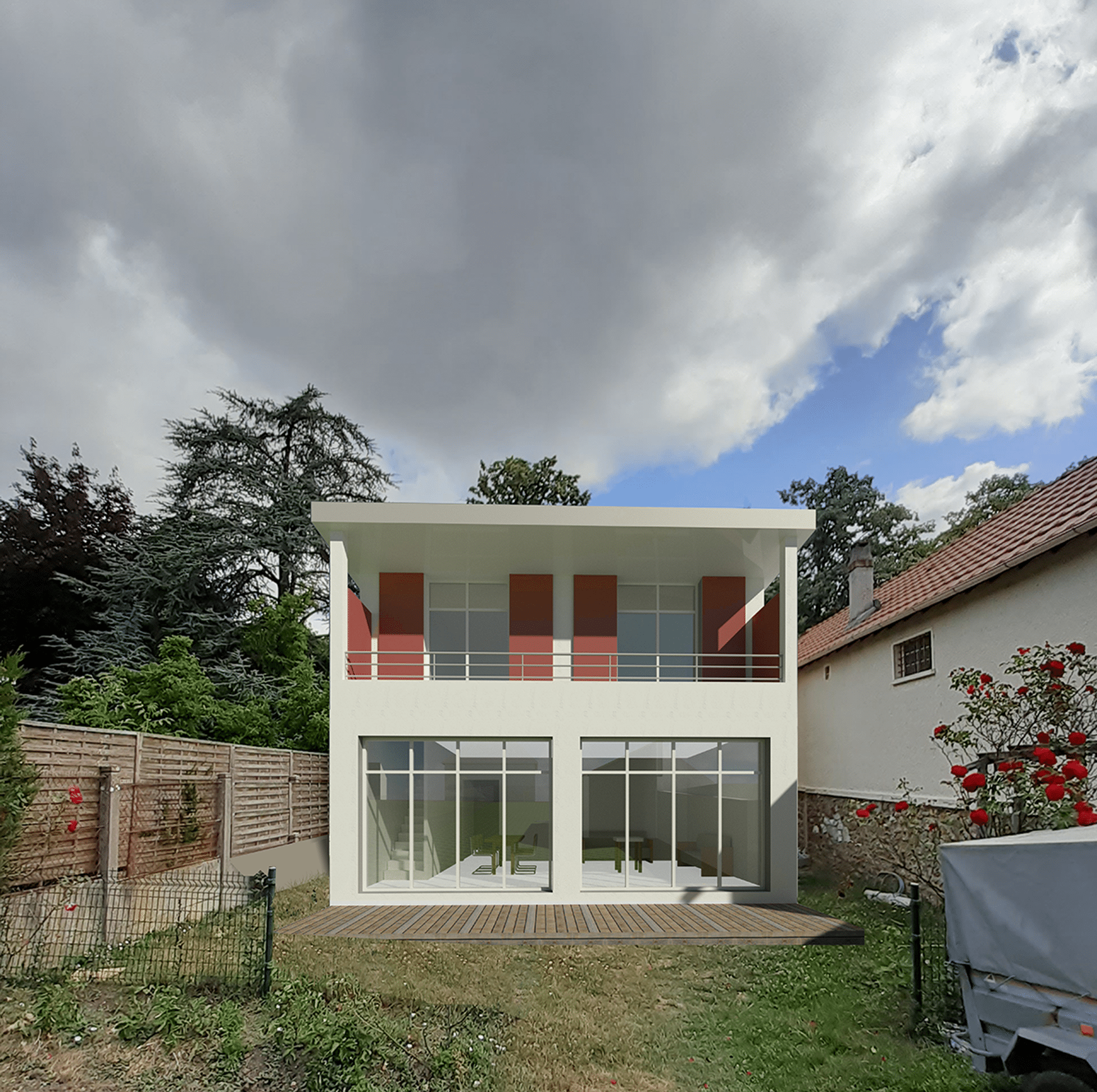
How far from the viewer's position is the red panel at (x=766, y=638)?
1545cm

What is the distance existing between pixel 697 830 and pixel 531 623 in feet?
14.9

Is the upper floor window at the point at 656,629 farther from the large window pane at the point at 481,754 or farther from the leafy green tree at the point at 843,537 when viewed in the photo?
the leafy green tree at the point at 843,537

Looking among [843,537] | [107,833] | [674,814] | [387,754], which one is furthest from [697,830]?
[843,537]

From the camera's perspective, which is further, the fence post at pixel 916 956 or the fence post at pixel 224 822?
the fence post at pixel 224 822

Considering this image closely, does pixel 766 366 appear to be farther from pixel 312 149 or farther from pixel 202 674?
pixel 202 674

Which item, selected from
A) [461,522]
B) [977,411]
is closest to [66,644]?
[461,522]

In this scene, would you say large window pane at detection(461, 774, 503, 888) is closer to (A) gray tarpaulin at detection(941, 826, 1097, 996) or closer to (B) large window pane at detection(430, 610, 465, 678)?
(B) large window pane at detection(430, 610, 465, 678)

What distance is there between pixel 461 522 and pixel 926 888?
8534 mm

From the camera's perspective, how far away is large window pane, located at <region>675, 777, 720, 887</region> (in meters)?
13.9

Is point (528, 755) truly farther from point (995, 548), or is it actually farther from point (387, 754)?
point (995, 548)

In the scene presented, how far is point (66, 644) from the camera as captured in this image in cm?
2423

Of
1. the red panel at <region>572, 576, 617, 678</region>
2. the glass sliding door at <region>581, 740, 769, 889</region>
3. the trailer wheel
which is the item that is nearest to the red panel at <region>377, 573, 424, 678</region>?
the red panel at <region>572, 576, 617, 678</region>

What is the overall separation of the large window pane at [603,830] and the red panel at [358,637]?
4.12 meters

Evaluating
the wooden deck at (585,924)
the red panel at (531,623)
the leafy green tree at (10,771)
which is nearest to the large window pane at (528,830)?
the wooden deck at (585,924)
